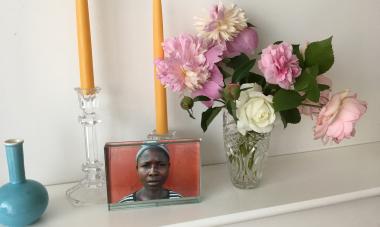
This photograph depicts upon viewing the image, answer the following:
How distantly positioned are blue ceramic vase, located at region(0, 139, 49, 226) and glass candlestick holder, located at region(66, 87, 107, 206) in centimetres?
10

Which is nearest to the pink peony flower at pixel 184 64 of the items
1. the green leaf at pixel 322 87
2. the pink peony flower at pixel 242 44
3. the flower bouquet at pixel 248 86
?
the flower bouquet at pixel 248 86

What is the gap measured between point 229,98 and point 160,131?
0.17 m

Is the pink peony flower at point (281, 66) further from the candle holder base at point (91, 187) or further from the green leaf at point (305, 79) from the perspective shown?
the candle holder base at point (91, 187)

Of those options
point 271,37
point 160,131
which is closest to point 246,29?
point 271,37

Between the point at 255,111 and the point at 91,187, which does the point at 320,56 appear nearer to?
the point at 255,111

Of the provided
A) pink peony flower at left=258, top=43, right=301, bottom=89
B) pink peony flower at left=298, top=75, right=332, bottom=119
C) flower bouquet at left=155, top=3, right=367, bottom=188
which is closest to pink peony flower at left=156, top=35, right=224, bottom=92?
flower bouquet at left=155, top=3, right=367, bottom=188

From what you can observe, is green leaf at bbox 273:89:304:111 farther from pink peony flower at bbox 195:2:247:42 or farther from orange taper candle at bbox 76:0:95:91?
orange taper candle at bbox 76:0:95:91

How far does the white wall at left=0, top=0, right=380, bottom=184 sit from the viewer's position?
2.49 ft

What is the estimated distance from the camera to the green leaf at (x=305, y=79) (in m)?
0.71

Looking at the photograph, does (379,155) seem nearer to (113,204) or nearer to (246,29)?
(246,29)

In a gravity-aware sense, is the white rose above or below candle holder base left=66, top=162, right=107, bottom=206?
above

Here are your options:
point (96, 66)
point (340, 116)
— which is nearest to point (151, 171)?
point (96, 66)

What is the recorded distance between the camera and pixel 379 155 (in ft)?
3.38

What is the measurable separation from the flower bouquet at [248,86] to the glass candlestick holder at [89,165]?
15cm
